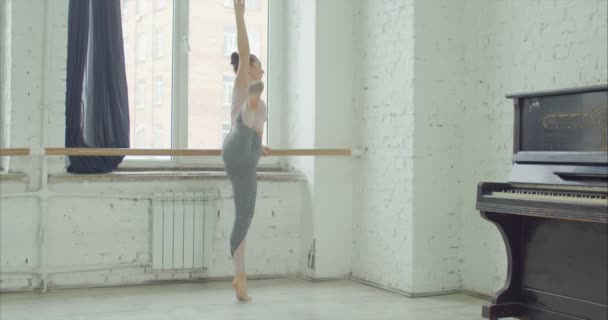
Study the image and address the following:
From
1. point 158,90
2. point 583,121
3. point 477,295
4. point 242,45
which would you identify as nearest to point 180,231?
point 158,90

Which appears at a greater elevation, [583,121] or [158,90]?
[158,90]

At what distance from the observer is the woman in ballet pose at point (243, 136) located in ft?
13.3

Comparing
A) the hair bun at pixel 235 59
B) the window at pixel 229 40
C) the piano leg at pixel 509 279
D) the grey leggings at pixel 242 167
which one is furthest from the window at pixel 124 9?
the piano leg at pixel 509 279

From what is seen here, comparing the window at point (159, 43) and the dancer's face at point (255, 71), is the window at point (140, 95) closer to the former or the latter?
the window at point (159, 43)

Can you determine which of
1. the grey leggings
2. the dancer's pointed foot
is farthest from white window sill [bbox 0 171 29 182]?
the dancer's pointed foot

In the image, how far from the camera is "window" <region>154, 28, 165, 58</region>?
17.0 ft

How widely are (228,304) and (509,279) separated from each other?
161 cm

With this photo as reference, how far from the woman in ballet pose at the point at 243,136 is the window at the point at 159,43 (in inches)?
45.4

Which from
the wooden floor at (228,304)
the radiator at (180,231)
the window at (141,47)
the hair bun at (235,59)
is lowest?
the wooden floor at (228,304)

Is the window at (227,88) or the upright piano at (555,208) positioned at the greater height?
the window at (227,88)

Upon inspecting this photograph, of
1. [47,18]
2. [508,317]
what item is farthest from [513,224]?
[47,18]

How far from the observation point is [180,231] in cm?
487

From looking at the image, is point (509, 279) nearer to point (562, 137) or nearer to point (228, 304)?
point (562, 137)

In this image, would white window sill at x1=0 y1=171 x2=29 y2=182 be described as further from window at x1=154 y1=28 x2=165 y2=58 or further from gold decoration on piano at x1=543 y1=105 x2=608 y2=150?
gold decoration on piano at x1=543 y1=105 x2=608 y2=150
